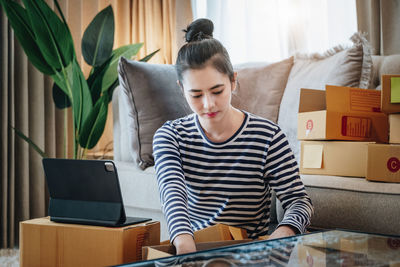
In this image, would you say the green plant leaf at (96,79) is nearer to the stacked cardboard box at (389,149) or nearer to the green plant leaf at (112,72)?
the green plant leaf at (112,72)

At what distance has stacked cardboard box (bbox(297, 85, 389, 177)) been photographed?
4.36 feet

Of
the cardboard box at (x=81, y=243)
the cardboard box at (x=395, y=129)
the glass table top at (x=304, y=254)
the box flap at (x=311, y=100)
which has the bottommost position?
the cardboard box at (x=81, y=243)

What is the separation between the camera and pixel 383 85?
121 centimetres

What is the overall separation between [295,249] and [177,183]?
46 centimetres

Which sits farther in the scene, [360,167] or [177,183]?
[360,167]

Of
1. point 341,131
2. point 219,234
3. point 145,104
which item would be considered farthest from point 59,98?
point 219,234

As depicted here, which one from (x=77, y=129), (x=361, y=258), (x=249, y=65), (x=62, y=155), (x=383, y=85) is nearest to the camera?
(x=361, y=258)

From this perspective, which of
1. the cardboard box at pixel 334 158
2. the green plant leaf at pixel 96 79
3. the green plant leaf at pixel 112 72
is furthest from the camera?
the green plant leaf at pixel 112 72

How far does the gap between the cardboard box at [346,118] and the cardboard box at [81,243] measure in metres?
0.61

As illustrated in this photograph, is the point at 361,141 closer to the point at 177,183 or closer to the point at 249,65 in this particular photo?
the point at 177,183

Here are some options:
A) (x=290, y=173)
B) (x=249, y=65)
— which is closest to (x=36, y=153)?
(x=249, y=65)

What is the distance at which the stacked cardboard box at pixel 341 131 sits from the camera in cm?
133

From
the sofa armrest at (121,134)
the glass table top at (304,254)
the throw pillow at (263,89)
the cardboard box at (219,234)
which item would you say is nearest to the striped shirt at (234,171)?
the cardboard box at (219,234)

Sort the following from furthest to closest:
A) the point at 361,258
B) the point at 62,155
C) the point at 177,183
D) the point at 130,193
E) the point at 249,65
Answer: the point at 62,155
the point at 249,65
the point at 130,193
the point at 177,183
the point at 361,258
